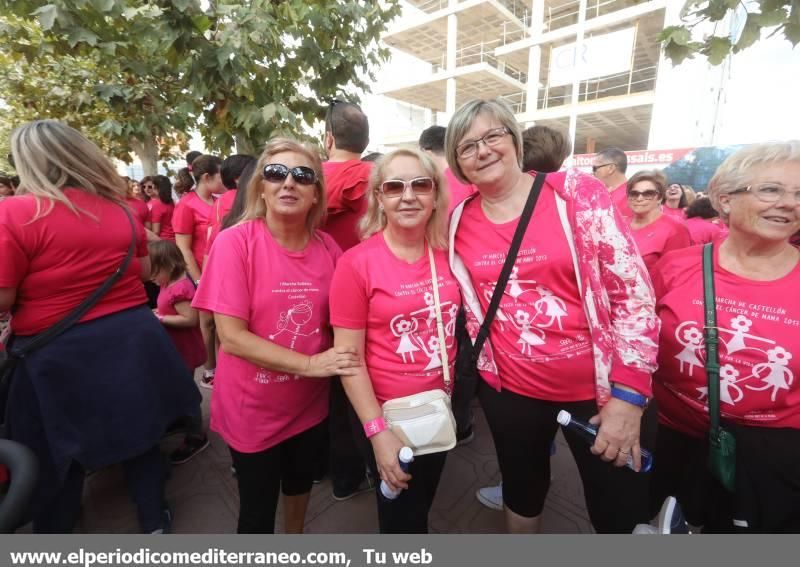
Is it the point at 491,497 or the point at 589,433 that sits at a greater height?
the point at 589,433

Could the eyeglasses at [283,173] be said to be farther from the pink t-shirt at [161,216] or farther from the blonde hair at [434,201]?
the pink t-shirt at [161,216]

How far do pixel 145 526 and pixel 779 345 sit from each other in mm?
3350

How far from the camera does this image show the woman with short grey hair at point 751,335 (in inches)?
56.1

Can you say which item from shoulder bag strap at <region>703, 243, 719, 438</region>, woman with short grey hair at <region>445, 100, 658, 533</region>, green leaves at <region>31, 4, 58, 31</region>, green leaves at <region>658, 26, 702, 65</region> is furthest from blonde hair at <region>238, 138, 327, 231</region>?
green leaves at <region>658, 26, 702, 65</region>

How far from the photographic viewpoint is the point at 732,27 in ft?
7.62

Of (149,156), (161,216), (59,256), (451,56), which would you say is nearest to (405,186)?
(59,256)

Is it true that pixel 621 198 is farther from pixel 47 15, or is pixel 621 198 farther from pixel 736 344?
pixel 47 15

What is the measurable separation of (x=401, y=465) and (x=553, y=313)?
0.86m

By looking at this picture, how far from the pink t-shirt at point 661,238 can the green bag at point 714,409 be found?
1651mm

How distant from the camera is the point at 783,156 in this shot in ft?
4.71

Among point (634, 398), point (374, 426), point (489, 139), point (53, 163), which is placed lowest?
point (374, 426)

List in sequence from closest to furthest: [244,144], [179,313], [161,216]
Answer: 1. [179,313]
2. [244,144]
3. [161,216]

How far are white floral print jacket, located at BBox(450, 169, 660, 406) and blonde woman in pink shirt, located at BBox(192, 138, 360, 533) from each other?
0.97 m
